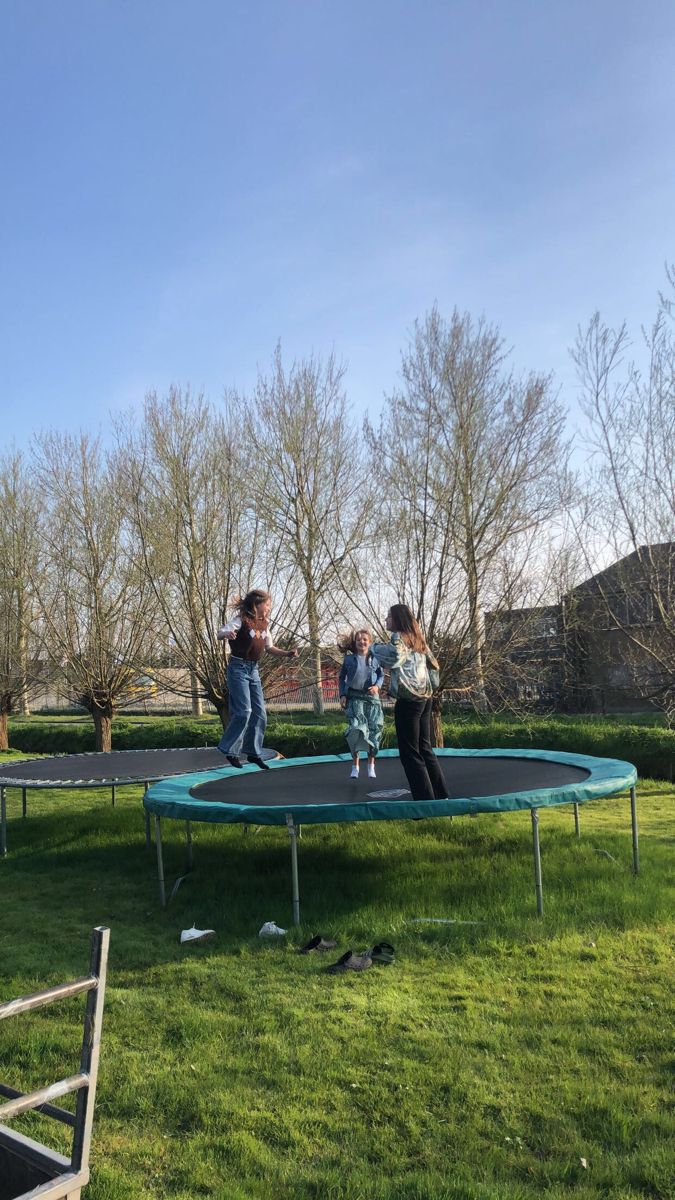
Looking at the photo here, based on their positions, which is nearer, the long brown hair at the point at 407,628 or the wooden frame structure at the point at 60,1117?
the wooden frame structure at the point at 60,1117

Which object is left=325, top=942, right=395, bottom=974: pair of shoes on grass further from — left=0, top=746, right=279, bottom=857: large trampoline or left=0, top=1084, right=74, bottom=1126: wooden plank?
left=0, top=746, right=279, bottom=857: large trampoline

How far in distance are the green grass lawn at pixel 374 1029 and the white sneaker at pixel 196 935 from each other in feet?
0.21

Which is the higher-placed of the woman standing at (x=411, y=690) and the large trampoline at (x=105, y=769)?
the woman standing at (x=411, y=690)

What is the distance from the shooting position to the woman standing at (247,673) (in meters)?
4.44

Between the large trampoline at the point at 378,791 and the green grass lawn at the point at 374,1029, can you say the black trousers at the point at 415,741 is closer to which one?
the large trampoline at the point at 378,791

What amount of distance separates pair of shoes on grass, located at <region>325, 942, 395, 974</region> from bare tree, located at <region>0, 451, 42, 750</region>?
9.11m

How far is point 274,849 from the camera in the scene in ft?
18.3

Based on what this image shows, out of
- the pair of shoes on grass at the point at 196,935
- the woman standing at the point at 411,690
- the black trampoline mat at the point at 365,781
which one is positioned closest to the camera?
the pair of shoes on grass at the point at 196,935

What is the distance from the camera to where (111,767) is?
7.27 m

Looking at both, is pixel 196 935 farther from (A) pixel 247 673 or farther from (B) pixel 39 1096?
(B) pixel 39 1096

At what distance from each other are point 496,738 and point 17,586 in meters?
7.25

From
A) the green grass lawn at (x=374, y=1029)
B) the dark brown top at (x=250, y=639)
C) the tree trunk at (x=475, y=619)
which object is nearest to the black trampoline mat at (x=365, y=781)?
the green grass lawn at (x=374, y=1029)

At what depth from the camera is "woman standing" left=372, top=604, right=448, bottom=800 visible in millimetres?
4215

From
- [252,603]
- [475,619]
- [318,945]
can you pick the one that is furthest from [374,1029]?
[475,619]
